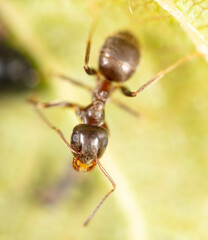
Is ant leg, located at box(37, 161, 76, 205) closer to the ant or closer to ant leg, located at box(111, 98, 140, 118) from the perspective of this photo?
the ant

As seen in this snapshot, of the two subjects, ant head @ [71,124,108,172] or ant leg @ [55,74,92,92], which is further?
ant leg @ [55,74,92,92]

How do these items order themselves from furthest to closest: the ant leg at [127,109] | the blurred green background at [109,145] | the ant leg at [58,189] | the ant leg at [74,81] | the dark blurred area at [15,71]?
1. the dark blurred area at [15,71]
2. the ant leg at [58,189]
3. the ant leg at [127,109]
4. the ant leg at [74,81]
5. the blurred green background at [109,145]

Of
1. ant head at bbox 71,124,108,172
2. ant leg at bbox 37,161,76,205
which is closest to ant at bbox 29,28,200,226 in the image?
ant head at bbox 71,124,108,172

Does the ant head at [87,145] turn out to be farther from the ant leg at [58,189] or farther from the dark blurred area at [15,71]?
the dark blurred area at [15,71]

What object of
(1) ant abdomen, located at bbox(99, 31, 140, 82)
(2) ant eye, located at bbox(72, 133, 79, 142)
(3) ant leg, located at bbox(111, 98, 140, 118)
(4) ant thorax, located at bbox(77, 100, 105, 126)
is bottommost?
(2) ant eye, located at bbox(72, 133, 79, 142)

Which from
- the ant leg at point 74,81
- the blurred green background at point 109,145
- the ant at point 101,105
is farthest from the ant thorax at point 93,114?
the blurred green background at point 109,145

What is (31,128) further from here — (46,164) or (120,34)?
(120,34)
